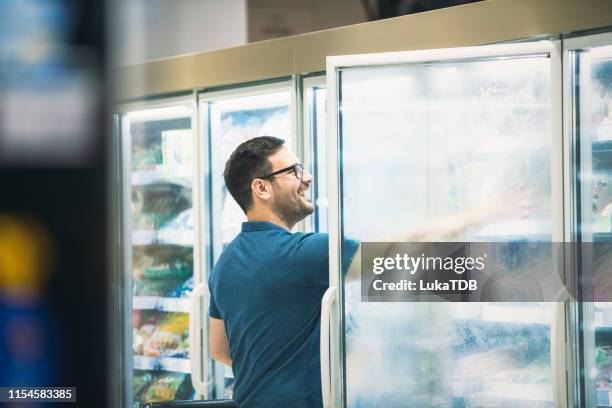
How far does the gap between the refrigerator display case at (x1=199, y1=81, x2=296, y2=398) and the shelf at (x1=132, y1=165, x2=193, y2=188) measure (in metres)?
0.23

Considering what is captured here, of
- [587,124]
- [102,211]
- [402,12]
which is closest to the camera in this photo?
[102,211]

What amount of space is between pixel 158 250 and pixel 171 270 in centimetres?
13

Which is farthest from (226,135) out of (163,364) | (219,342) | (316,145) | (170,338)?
(163,364)

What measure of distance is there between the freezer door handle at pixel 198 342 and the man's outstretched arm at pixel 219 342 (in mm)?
304

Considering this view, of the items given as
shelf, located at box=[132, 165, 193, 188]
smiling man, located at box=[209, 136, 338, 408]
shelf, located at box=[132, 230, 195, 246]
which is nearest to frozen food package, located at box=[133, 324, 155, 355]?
shelf, located at box=[132, 230, 195, 246]

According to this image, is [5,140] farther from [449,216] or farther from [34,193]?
[449,216]

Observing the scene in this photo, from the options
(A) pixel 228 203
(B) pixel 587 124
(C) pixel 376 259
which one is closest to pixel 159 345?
(A) pixel 228 203

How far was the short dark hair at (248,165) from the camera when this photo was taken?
2.95 metres

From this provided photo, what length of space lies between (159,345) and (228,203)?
946 millimetres

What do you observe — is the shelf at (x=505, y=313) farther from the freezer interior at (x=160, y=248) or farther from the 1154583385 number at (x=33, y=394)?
the 1154583385 number at (x=33, y=394)

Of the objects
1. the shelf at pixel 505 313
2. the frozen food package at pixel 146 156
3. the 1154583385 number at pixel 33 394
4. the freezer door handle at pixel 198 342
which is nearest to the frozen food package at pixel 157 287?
the freezer door handle at pixel 198 342

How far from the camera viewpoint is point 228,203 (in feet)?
11.7

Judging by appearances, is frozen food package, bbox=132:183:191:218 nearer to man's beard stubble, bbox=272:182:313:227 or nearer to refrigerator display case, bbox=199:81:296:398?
refrigerator display case, bbox=199:81:296:398

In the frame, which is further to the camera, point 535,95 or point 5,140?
point 535,95
